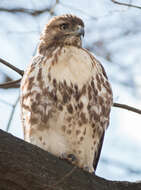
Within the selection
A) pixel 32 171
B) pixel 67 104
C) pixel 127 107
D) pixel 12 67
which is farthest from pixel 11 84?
pixel 32 171

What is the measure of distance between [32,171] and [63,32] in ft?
6.04

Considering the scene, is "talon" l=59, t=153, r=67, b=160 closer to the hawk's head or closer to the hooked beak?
the hawk's head

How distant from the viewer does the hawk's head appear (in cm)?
377

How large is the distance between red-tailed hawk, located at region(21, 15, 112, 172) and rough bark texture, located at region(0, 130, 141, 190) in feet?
2.23

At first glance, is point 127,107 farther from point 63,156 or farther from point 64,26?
point 64,26

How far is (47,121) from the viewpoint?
10.5 ft

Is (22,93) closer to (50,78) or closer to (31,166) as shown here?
(50,78)

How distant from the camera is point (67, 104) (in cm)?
319

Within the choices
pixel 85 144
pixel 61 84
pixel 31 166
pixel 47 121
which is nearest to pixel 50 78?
pixel 61 84

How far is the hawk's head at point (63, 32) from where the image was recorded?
377 centimetres

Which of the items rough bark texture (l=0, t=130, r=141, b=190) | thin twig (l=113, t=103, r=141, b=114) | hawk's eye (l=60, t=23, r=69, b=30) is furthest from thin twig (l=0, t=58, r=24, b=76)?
rough bark texture (l=0, t=130, r=141, b=190)

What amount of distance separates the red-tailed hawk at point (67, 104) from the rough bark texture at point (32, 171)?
0.68m

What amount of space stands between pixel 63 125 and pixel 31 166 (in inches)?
35.9

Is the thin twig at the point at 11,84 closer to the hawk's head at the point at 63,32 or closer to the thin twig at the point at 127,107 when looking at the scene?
the hawk's head at the point at 63,32
